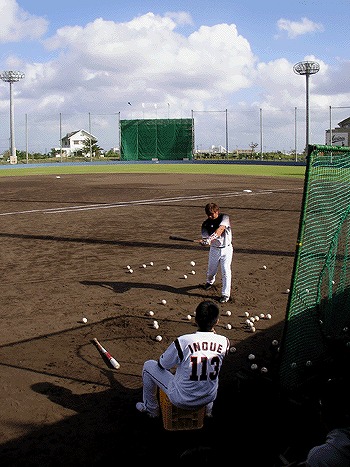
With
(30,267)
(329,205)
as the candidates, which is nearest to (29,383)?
(329,205)

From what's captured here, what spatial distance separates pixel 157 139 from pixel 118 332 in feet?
220

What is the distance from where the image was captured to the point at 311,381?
6348 millimetres

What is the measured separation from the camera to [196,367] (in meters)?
4.97

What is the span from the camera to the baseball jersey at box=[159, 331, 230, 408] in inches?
196

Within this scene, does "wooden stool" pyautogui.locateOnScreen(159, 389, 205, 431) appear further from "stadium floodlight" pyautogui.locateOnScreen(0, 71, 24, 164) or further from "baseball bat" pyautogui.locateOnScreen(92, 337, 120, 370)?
"stadium floodlight" pyautogui.locateOnScreen(0, 71, 24, 164)

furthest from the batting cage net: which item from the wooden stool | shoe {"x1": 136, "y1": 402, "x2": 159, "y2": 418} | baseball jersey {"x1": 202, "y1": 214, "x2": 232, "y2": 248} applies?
baseball jersey {"x1": 202, "y1": 214, "x2": 232, "y2": 248}

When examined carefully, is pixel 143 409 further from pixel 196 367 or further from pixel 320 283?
pixel 320 283

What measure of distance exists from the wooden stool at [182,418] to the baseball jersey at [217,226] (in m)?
4.93

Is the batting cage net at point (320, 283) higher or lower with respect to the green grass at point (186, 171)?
lower

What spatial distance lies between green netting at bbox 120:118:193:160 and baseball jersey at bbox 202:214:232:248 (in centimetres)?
6478

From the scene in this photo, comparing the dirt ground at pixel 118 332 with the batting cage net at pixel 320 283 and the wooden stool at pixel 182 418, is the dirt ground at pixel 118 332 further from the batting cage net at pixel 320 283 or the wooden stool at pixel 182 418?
the batting cage net at pixel 320 283

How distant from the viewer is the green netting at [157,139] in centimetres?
7356

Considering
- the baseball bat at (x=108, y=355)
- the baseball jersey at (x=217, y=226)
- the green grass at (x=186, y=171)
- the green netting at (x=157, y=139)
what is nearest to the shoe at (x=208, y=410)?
the baseball bat at (x=108, y=355)

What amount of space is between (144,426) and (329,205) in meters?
4.84
